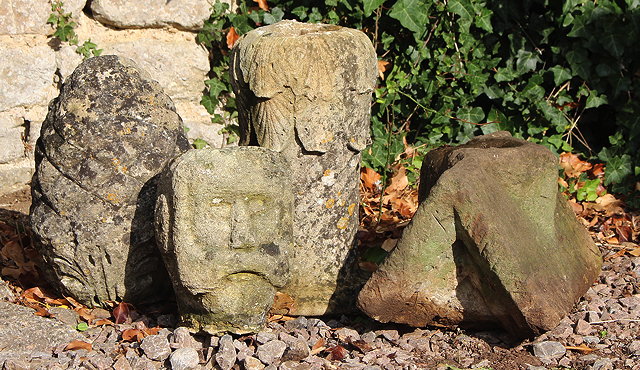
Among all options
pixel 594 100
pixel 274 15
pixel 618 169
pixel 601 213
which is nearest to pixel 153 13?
pixel 274 15

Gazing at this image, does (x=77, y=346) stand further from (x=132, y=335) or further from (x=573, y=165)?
(x=573, y=165)

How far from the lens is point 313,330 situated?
355 centimetres

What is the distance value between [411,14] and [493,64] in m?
0.66

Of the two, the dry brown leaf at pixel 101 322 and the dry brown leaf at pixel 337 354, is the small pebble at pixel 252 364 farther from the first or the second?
the dry brown leaf at pixel 101 322

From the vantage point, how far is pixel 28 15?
4.95 m

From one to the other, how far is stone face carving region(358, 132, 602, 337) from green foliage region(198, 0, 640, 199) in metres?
1.97

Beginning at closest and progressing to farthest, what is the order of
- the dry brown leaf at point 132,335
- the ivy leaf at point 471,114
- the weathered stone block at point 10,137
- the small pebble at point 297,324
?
the dry brown leaf at point 132,335
the small pebble at point 297,324
the weathered stone block at point 10,137
the ivy leaf at point 471,114

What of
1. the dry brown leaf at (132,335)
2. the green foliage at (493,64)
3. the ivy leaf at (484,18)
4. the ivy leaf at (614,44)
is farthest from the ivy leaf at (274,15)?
the dry brown leaf at (132,335)

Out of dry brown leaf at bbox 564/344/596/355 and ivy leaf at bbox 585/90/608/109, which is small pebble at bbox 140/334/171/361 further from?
ivy leaf at bbox 585/90/608/109

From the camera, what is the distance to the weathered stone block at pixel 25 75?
195 inches

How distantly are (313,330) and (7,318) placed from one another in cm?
132

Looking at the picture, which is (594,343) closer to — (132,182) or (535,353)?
(535,353)

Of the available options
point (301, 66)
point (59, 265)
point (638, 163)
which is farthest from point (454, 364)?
point (638, 163)

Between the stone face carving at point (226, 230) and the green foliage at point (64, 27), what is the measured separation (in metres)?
2.14
